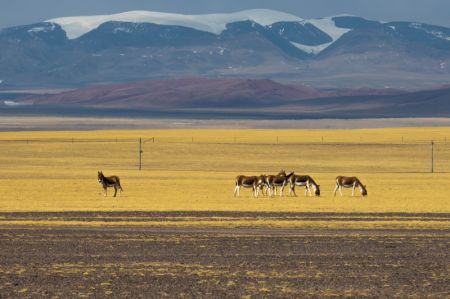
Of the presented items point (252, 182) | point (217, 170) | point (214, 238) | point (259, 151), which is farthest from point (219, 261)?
point (259, 151)

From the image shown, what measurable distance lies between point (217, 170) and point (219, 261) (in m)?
46.1

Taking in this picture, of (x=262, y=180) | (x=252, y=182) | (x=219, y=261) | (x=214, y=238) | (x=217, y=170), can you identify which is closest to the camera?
(x=219, y=261)

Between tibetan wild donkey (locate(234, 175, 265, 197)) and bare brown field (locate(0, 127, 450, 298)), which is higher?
tibetan wild donkey (locate(234, 175, 265, 197))

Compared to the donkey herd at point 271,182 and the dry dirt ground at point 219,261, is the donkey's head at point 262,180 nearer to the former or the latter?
the donkey herd at point 271,182

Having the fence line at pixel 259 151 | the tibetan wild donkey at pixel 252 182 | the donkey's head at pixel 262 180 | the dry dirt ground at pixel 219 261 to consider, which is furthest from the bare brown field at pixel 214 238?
the fence line at pixel 259 151

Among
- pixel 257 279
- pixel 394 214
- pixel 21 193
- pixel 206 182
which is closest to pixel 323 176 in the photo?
pixel 206 182

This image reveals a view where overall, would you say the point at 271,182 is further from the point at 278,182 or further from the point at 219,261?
the point at 219,261

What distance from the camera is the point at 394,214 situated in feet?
121

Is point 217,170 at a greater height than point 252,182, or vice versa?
point 217,170

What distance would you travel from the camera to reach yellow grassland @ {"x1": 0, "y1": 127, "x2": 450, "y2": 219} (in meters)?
41.2

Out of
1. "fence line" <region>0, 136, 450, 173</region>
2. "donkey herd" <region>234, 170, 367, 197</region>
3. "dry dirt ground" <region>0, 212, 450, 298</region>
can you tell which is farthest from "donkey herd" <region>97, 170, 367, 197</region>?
"fence line" <region>0, 136, 450, 173</region>

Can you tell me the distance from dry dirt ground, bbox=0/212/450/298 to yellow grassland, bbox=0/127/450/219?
25.7 ft

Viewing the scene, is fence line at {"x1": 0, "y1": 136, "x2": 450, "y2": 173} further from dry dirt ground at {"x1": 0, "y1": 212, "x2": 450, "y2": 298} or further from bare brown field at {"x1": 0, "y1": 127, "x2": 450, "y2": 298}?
dry dirt ground at {"x1": 0, "y1": 212, "x2": 450, "y2": 298}

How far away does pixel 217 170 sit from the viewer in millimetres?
70688
